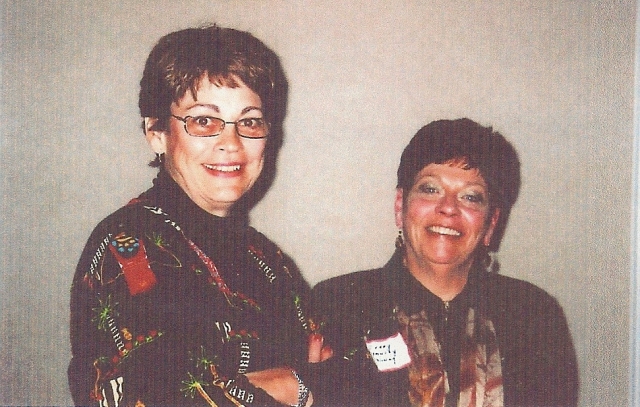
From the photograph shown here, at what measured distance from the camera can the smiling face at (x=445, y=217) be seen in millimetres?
1651

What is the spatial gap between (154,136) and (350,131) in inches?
20.2

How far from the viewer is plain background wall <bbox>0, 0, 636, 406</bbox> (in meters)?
1.66

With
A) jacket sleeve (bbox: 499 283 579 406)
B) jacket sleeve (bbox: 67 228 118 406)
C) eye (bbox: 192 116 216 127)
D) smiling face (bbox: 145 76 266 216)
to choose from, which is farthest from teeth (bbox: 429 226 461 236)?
jacket sleeve (bbox: 67 228 118 406)

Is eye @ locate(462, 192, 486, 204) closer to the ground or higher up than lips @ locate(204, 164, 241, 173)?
closer to the ground

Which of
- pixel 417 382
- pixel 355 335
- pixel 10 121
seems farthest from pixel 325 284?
pixel 10 121

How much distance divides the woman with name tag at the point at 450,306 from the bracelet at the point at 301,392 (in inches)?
5.4

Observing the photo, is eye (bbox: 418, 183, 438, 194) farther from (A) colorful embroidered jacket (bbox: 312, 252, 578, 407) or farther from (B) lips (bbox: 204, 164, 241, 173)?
(B) lips (bbox: 204, 164, 241, 173)

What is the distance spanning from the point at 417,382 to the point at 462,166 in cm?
58

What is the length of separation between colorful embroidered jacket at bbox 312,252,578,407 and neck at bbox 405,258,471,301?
16mm

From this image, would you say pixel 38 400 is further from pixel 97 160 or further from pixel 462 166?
pixel 462 166

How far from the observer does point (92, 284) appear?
1345 millimetres

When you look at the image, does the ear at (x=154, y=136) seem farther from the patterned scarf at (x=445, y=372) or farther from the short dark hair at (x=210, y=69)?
the patterned scarf at (x=445, y=372)

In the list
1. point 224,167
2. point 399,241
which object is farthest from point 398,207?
point 224,167

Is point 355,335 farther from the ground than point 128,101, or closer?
closer
